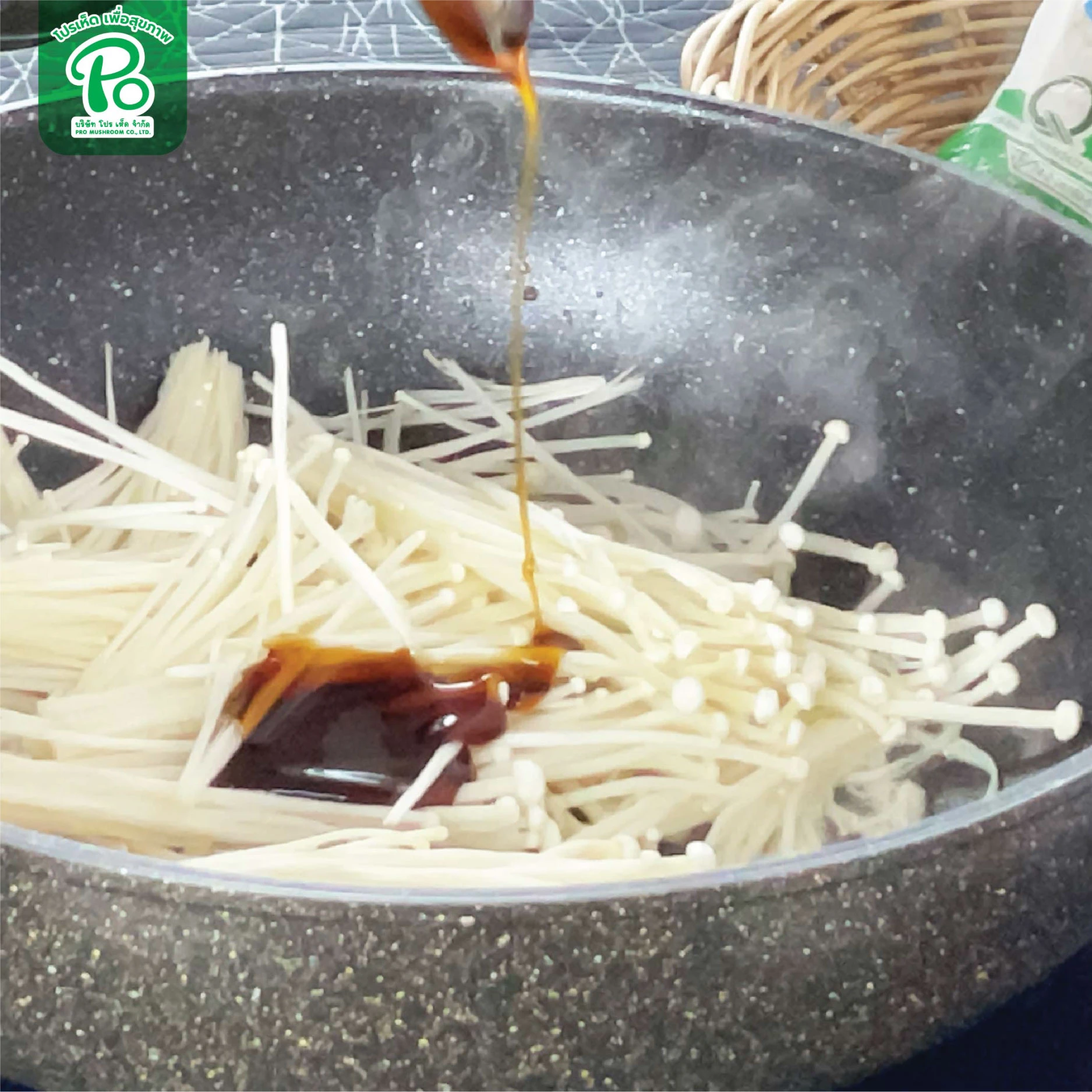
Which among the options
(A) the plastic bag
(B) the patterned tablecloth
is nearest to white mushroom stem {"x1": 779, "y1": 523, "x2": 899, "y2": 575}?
(A) the plastic bag

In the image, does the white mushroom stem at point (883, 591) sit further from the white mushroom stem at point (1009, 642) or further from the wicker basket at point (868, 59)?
the wicker basket at point (868, 59)

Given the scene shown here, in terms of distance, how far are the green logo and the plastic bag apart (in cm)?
62

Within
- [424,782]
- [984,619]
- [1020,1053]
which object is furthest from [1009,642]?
[424,782]

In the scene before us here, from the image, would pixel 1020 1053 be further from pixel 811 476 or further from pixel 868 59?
pixel 868 59

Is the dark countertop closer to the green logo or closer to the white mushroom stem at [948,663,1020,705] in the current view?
the white mushroom stem at [948,663,1020,705]

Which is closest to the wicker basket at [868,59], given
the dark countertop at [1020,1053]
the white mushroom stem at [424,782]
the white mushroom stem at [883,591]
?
the white mushroom stem at [883,591]

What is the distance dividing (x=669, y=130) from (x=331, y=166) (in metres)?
0.26

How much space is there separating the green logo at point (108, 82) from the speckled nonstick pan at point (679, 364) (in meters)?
0.01

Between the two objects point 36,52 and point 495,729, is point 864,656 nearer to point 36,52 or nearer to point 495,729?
point 495,729

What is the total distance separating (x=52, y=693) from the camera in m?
0.86

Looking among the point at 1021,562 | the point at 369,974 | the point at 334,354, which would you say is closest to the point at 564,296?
the point at 334,354

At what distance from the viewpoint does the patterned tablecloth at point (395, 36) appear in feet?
3.87

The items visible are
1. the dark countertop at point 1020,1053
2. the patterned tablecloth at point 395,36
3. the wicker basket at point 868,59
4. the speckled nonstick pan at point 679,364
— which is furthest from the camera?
the patterned tablecloth at point 395,36

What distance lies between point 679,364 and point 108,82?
1.57 feet
